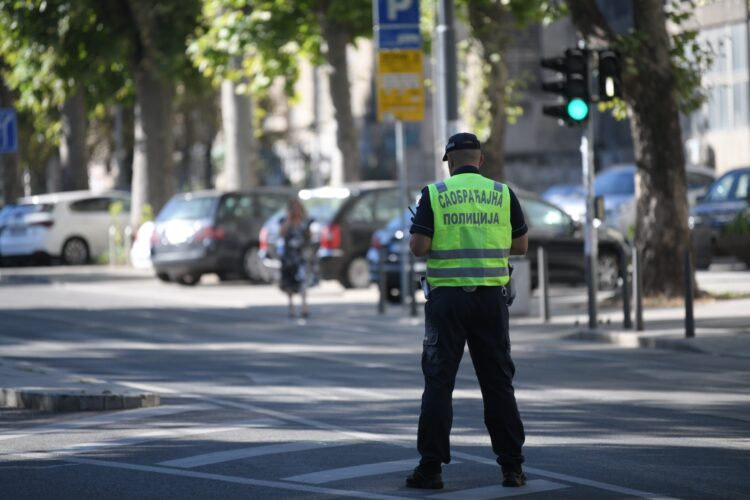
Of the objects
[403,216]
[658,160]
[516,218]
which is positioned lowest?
[516,218]

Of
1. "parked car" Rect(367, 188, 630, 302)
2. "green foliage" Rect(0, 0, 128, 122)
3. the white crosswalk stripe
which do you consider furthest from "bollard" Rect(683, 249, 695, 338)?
"green foliage" Rect(0, 0, 128, 122)

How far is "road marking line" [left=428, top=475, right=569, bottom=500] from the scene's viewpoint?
8.68m

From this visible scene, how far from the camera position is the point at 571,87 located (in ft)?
64.7

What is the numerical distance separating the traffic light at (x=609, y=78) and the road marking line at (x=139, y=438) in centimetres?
900

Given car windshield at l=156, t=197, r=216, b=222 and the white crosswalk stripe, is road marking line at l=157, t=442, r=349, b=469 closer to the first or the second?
the white crosswalk stripe

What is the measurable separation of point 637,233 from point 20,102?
21.3 metres

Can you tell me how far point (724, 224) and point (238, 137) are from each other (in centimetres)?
1267

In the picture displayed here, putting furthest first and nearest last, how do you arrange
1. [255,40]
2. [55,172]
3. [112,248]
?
[55,172]
[112,248]
[255,40]

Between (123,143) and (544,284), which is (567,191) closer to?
(544,284)

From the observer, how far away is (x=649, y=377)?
15039 mm

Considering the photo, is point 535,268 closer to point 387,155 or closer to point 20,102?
point 20,102

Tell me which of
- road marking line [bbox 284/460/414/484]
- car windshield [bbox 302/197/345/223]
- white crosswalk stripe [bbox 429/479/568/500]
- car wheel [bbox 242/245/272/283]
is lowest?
white crosswalk stripe [bbox 429/479/568/500]

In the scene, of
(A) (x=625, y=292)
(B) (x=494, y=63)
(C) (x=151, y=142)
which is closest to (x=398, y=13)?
(A) (x=625, y=292)

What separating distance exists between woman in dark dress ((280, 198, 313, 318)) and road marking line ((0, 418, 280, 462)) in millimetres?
11069
